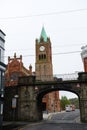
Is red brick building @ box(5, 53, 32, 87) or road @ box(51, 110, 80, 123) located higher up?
red brick building @ box(5, 53, 32, 87)

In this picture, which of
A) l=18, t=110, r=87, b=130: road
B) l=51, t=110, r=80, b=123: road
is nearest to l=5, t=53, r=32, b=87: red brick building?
l=51, t=110, r=80, b=123: road

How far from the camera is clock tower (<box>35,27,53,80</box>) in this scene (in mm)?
95312

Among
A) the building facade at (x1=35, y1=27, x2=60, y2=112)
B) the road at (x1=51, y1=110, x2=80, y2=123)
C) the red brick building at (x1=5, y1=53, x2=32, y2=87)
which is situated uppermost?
→ the building facade at (x1=35, y1=27, x2=60, y2=112)

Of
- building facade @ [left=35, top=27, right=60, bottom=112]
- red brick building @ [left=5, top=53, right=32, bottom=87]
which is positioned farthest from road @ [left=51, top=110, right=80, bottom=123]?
building facade @ [left=35, top=27, right=60, bottom=112]

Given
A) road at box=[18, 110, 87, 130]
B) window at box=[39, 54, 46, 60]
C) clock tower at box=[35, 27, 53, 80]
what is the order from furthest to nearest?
1. window at box=[39, 54, 46, 60]
2. clock tower at box=[35, 27, 53, 80]
3. road at box=[18, 110, 87, 130]

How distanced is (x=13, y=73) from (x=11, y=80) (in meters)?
4.14

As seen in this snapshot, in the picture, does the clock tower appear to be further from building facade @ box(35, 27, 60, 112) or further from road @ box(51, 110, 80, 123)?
road @ box(51, 110, 80, 123)

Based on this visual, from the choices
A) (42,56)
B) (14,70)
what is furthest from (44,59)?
(14,70)

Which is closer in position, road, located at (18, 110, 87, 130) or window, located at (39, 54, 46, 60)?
road, located at (18, 110, 87, 130)

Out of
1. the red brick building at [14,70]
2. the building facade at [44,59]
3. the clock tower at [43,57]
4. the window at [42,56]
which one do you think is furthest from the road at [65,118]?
the window at [42,56]

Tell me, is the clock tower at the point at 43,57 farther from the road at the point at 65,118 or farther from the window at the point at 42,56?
the road at the point at 65,118

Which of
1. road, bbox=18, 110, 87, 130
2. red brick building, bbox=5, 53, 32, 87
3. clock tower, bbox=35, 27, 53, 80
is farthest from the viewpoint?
clock tower, bbox=35, 27, 53, 80

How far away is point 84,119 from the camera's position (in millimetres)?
31938

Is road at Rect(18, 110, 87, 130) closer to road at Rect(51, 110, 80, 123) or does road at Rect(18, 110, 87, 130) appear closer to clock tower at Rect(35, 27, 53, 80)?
road at Rect(51, 110, 80, 123)
